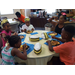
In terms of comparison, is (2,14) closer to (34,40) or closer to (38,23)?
(38,23)

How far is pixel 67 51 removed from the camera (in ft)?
3.72

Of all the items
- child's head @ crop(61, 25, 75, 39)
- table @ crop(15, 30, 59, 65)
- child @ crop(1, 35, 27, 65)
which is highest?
child's head @ crop(61, 25, 75, 39)

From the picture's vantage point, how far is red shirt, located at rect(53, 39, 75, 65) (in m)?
1.10

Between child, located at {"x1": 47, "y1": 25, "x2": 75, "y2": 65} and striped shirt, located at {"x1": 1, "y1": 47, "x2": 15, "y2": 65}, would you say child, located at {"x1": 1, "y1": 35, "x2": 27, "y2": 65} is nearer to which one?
striped shirt, located at {"x1": 1, "y1": 47, "x2": 15, "y2": 65}

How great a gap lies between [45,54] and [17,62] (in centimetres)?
57

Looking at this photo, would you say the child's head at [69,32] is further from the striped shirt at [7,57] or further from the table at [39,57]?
the striped shirt at [7,57]

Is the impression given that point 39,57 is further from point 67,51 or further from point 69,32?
point 69,32

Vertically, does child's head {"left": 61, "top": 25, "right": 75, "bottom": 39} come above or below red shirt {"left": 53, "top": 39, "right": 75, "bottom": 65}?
above

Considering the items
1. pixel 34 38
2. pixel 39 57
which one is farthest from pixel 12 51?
pixel 34 38

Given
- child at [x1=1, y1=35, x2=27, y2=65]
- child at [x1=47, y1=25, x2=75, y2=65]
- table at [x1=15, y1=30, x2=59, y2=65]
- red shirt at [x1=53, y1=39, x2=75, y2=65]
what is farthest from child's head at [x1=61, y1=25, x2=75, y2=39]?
child at [x1=1, y1=35, x2=27, y2=65]

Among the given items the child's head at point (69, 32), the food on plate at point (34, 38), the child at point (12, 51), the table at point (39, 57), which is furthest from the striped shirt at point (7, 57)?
the child's head at point (69, 32)

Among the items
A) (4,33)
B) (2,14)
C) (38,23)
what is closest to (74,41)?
(4,33)

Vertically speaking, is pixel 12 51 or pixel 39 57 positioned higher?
pixel 12 51

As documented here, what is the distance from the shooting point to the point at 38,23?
14.9ft
